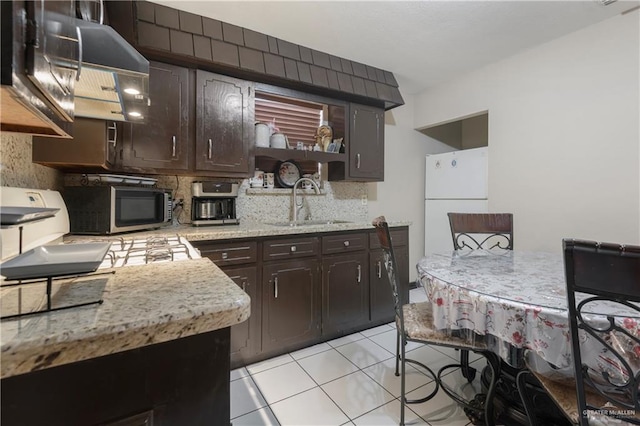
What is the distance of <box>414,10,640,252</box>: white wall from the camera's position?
2.14 m

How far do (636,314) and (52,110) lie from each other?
187 cm

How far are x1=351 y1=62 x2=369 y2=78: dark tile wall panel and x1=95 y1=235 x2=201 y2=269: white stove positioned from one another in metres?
2.25

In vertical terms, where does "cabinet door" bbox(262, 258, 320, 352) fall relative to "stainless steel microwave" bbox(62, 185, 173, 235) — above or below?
below

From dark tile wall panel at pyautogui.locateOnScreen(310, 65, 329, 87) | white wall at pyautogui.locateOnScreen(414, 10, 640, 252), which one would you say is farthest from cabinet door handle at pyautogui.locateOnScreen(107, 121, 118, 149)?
white wall at pyautogui.locateOnScreen(414, 10, 640, 252)

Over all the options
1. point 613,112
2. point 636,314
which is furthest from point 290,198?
point 613,112

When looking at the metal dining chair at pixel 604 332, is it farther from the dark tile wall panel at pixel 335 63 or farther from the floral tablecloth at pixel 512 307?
Answer: the dark tile wall panel at pixel 335 63

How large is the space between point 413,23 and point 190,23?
1.68 m

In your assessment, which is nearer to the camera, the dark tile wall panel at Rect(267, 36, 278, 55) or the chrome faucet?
the dark tile wall panel at Rect(267, 36, 278, 55)

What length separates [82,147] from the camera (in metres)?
1.65

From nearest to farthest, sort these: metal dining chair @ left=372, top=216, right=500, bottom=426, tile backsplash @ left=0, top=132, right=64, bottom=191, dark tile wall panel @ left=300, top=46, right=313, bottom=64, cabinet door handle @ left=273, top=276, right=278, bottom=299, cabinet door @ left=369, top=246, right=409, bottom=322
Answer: tile backsplash @ left=0, top=132, right=64, bottom=191, metal dining chair @ left=372, top=216, right=500, bottom=426, cabinet door handle @ left=273, top=276, right=278, bottom=299, dark tile wall panel @ left=300, top=46, right=313, bottom=64, cabinet door @ left=369, top=246, right=409, bottom=322

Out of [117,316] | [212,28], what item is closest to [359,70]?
[212,28]

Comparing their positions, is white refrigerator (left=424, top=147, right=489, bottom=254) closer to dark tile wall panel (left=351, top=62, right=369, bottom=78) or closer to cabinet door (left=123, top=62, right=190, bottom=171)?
dark tile wall panel (left=351, top=62, right=369, bottom=78)

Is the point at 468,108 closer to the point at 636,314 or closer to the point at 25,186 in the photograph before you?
the point at 636,314

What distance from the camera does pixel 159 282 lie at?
2.62 feet
